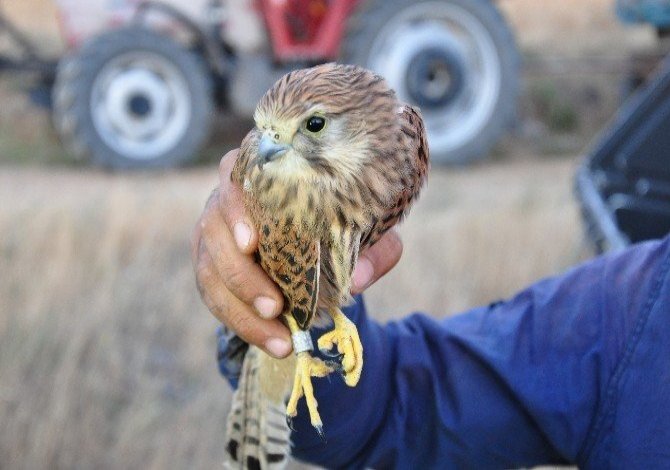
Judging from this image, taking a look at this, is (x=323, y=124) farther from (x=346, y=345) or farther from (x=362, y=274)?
(x=346, y=345)

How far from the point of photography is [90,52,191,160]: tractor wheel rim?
22.5 feet

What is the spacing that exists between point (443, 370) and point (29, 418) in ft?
8.93

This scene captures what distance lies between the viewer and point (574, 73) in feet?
31.6

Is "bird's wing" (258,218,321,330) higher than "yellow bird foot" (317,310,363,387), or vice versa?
"bird's wing" (258,218,321,330)

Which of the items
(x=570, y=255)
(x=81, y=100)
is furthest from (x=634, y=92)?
(x=81, y=100)

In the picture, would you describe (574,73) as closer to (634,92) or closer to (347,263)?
(634,92)

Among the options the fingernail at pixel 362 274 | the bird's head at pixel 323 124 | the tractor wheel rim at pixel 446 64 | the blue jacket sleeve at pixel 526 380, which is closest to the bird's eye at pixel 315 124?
the bird's head at pixel 323 124

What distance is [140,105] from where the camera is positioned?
7.00 meters

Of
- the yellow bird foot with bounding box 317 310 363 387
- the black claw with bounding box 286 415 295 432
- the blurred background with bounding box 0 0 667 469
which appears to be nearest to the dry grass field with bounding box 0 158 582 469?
the blurred background with bounding box 0 0 667 469

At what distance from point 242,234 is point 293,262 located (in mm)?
99

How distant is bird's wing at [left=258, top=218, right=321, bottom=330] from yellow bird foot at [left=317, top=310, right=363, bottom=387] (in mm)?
73

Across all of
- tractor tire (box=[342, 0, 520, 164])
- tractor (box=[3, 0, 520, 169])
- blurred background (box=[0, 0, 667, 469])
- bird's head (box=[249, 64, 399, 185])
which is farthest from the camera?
tractor tire (box=[342, 0, 520, 164])

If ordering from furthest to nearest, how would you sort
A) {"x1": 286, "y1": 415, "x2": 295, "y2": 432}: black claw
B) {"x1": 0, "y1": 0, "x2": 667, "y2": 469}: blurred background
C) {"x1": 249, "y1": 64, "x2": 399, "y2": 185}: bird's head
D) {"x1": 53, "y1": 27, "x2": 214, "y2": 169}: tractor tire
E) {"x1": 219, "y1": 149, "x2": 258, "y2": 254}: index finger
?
{"x1": 53, "y1": 27, "x2": 214, "y2": 169}: tractor tire, {"x1": 0, "y1": 0, "x2": 667, "y2": 469}: blurred background, {"x1": 286, "y1": 415, "x2": 295, "y2": 432}: black claw, {"x1": 219, "y1": 149, "x2": 258, "y2": 254}: index finger, {"x1": 249, "y1": 64, "x2": 399, "y2": 185}: bird's head

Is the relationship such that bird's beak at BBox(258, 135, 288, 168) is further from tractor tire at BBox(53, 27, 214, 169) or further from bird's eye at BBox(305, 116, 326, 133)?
tractor tire at BBox(53, 27, 214, 169)
